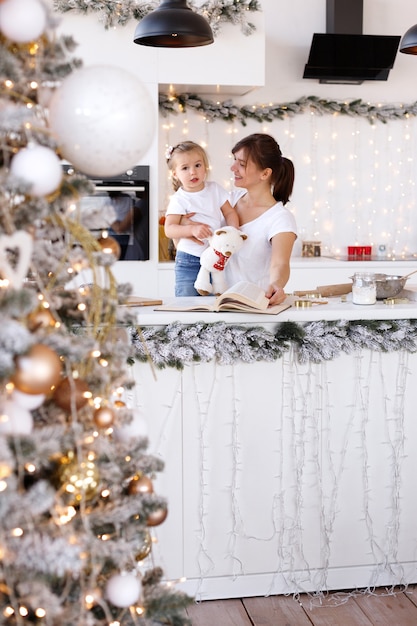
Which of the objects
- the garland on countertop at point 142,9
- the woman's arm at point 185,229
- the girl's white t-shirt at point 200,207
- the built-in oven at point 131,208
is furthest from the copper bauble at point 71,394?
the garland on countertop at point 142,9

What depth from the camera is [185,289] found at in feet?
12.7

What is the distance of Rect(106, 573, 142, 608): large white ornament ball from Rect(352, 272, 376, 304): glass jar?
170cm

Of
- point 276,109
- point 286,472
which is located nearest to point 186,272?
point 286,472

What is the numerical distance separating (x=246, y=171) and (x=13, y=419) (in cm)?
226

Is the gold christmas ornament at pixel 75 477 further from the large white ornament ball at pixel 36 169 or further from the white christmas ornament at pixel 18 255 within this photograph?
the large white ornament ball at pixel 36 169

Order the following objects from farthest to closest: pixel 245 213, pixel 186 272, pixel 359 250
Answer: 1. pixel 359 250
2. pixel 186 272
3. pixel 245 213

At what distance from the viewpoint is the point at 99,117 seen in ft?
4.38

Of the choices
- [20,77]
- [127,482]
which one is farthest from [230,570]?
[20,77]

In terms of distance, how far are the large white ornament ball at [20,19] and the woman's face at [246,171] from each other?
6.87ft

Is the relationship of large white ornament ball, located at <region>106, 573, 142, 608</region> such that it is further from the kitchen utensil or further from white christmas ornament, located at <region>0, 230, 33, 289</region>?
the kitchen utensil

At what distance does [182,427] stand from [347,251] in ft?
10.3

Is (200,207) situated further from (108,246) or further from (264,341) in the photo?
(108,246)

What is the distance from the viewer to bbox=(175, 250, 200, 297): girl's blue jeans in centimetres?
385

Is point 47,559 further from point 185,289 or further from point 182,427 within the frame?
point 185,289
